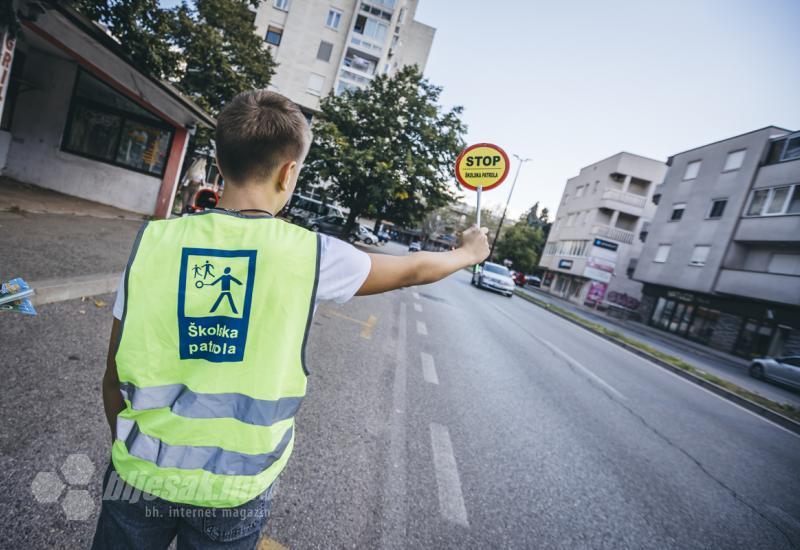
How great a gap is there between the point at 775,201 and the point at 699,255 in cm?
478

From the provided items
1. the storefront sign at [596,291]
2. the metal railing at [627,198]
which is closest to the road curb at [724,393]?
the storefront sign at [596,291]

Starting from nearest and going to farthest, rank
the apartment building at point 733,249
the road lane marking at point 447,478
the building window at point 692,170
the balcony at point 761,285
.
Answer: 1. the road lane marking at point 447,478
2. the balcony at point 761,285
3. the apartment building at point 733,249
4. the building window at point 692,170

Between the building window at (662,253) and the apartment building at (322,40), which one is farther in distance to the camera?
the apartment building at (322,40)

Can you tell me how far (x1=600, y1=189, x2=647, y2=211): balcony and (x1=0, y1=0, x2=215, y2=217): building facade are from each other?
37903 millimetres

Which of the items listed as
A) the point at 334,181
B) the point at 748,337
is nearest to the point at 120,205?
the point at 334,181

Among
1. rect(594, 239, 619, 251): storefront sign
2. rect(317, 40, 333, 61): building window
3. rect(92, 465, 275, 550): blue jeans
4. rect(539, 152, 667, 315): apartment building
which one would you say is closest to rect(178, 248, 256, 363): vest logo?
rect(92, 465, 275, 550): blue jeans

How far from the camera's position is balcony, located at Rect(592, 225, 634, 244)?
38594 millimetres

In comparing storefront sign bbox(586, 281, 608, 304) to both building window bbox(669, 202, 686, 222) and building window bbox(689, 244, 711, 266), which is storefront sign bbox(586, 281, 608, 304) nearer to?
building window bbox(669, 202, 686, 222)

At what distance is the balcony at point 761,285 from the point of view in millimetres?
19094

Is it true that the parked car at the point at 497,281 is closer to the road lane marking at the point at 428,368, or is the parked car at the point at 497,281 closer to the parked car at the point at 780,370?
the parked car at the point at 780,370

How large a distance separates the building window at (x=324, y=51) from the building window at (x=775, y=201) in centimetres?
3481

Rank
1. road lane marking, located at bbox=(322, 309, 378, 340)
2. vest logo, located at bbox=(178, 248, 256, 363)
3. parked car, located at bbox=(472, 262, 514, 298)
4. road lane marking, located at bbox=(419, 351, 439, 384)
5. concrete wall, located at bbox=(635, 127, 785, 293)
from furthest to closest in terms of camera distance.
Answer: concrete wall, located at bbox=(635, 127, 785, 293) → parked car, located at bbox=(472, 262, 514, 298) → road lane marking, located at bbox=(322, 309, 378, 340) → road lane marking, located at bbox=(419, 351, 439, 384) → vest logo, located at bbox=(178, 248, 256, 363)

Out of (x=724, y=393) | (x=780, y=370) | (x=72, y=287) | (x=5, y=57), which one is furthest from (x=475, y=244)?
(x=780, y=370)

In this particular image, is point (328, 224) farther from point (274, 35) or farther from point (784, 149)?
point (784, 149)
